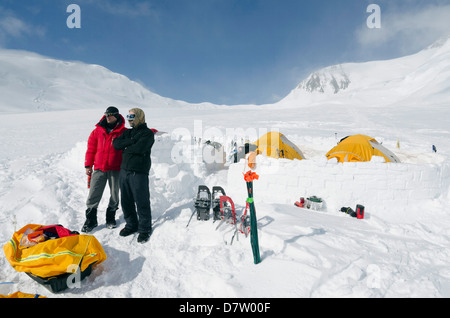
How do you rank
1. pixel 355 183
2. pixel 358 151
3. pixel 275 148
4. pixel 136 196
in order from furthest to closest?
pixel 275 148
pixel 358 151
pixel 355 183
pixel 136 196

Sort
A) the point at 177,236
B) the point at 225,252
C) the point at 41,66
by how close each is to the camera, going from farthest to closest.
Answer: the point at 41,66 → the point at 177,236 → the point at 225,252

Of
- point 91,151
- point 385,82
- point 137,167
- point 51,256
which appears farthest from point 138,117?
point 385,82

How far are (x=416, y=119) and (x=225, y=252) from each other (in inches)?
1270

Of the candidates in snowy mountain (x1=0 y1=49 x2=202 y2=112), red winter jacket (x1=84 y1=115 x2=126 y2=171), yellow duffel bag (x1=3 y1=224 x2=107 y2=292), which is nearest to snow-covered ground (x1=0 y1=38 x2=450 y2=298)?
yellow duffel bag (x1=3 y1=224 x2=107 y2=292)

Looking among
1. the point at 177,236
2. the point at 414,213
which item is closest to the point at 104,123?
the point at 177,236

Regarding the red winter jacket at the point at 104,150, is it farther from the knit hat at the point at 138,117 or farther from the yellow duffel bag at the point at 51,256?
the yellow duffel bag at the point at 51,256

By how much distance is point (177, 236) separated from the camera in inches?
136

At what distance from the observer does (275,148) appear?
823 centimetres

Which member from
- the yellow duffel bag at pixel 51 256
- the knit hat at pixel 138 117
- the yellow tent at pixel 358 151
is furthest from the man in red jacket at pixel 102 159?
the yellow tent at pixel 358 151

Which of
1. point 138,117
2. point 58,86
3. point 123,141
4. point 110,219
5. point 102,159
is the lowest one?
point 110,219

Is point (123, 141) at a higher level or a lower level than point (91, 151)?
higher

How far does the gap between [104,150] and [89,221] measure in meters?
1.16

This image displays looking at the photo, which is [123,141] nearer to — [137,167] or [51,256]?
[137,167]
